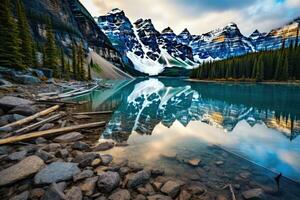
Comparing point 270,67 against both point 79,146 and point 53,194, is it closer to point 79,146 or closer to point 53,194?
point 79,146

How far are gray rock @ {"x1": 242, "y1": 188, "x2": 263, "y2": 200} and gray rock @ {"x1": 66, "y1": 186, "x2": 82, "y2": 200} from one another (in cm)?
481

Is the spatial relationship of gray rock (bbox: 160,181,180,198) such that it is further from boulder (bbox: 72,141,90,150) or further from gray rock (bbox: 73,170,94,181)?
boulder (bbox: 72,141,90,150)

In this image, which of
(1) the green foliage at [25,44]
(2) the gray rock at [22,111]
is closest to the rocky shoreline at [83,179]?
(2) the gray rock at [22,111]

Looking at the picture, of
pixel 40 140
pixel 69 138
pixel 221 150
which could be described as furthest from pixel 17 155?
pixel 221 150

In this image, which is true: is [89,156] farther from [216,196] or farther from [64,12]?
[64,12]

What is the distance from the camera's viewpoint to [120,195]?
5.12 m

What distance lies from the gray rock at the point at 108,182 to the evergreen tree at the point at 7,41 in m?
32.5

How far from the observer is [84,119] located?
13820 mm

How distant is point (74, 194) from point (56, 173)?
119 centimetres

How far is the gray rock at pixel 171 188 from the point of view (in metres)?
5.49

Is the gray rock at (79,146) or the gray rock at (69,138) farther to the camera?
the gray rock at (69,138)

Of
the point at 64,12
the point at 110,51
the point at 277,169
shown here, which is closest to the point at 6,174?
the point at 277,169

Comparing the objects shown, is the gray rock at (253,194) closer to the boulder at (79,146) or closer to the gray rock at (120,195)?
the gray rock at (120,195)

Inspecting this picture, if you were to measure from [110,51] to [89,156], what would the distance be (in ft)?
665
